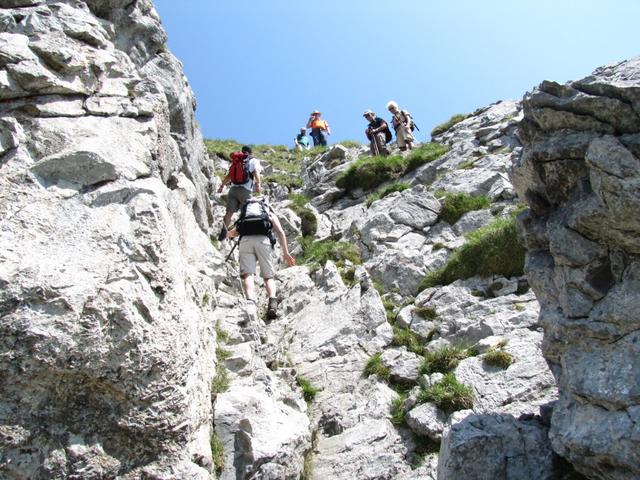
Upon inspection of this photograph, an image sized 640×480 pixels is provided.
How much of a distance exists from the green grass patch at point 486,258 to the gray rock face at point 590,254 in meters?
5.26

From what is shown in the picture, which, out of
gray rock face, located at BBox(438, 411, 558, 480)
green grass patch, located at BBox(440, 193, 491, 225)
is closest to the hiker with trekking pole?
green grass patch, located at BBox(440, 193, 491, 225)

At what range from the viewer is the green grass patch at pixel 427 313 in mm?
13914

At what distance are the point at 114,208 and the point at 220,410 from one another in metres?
3.79

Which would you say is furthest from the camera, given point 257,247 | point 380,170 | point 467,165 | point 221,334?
point 380,170

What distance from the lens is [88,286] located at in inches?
345

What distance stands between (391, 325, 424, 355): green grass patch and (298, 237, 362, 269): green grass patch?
174 inches

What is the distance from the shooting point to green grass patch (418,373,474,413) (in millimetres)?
10500

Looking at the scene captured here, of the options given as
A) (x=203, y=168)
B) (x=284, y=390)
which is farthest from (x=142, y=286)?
(x=203, y=168)

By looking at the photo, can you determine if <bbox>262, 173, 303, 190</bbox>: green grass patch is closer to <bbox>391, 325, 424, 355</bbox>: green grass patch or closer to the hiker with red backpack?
Result: the hiker with red backpack

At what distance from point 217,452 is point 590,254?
20.5ft

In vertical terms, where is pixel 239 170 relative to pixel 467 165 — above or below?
below

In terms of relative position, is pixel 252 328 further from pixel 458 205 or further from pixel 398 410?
pixel 458 205

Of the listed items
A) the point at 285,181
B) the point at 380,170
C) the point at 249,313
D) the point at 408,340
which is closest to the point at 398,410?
the point at 408,340

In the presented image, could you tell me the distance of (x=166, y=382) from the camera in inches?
344
